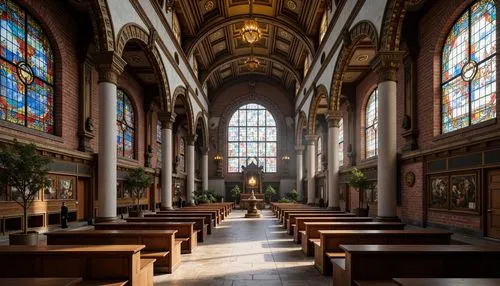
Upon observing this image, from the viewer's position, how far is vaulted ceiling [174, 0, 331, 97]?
75.0 feet

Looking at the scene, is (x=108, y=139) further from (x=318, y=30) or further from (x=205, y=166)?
(x=205, y=166)

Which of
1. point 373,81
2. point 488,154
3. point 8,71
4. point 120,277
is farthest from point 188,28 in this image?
point 120,277

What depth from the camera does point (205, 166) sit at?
33469 millimetres

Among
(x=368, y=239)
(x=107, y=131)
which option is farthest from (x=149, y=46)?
(x=368, y=239)

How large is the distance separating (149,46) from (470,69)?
11272 mm

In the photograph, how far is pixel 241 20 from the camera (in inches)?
968

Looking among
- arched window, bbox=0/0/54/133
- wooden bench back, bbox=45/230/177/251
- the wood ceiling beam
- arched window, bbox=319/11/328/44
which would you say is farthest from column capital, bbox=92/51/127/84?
the wood ceiling beam

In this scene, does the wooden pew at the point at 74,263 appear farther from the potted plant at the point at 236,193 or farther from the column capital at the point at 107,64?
the potted plant at the point at 236,193

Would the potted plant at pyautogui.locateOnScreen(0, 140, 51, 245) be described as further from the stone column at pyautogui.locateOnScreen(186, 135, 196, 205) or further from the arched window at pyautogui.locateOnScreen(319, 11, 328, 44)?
the stone column at pyautogui.locateOnScreen(186, 135, 196, 205)

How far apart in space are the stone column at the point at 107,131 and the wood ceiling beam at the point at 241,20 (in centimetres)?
1320

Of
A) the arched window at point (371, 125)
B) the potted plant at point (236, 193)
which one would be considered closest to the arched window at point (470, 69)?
the arched window at point (371, 125)

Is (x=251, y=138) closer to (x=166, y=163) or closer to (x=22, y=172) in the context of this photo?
(x=166, y=163)

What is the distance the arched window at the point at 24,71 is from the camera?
11.5 metres

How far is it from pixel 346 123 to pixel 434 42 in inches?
472
